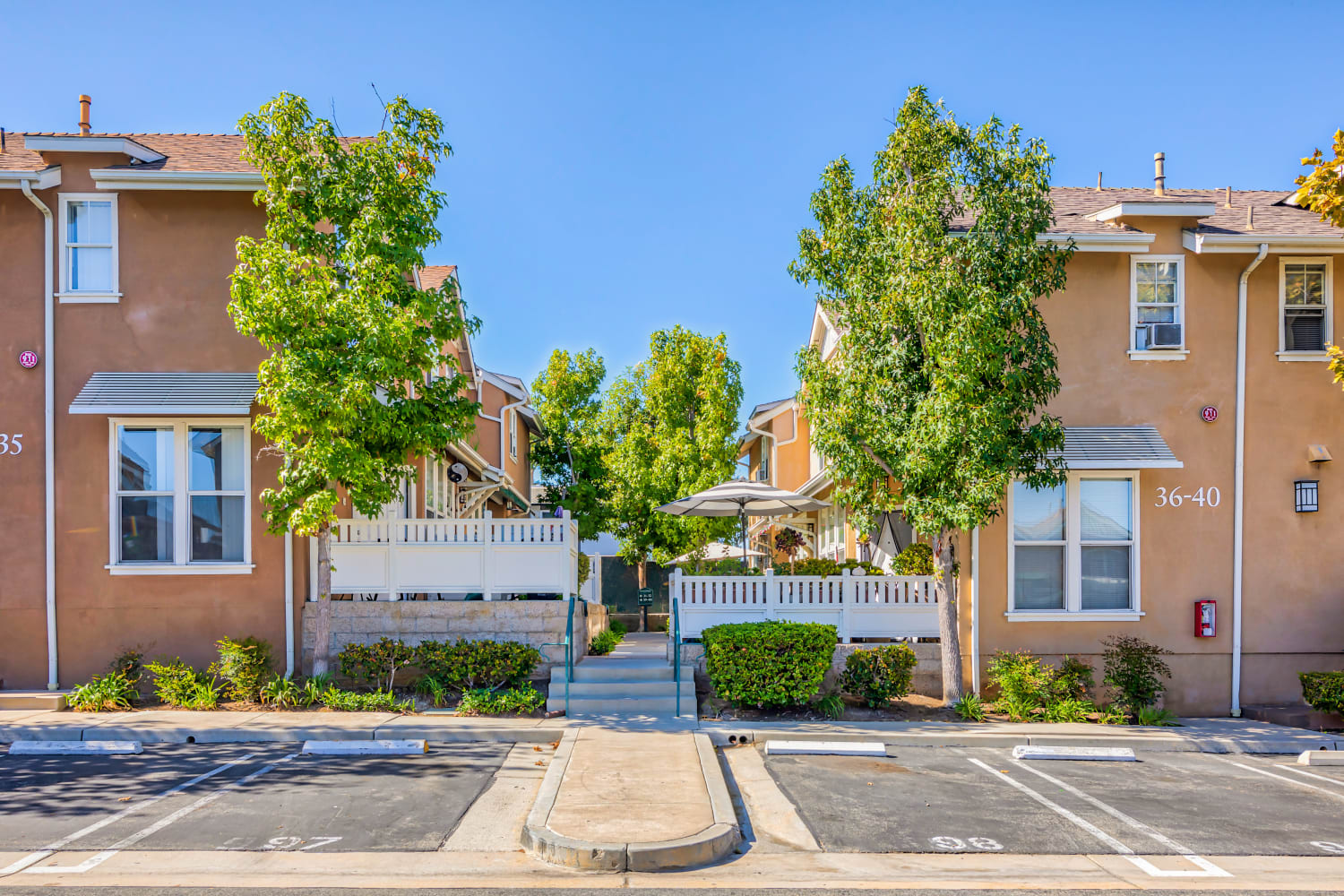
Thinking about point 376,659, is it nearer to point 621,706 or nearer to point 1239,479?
point 621,706

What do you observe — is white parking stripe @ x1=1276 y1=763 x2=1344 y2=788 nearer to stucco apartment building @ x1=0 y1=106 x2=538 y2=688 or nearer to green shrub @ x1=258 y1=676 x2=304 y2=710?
green shrub @ x1=258 y1=676 x2=304 y2=710

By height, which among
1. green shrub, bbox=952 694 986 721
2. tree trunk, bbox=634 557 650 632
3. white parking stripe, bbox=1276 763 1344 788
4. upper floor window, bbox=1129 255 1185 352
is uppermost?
upper floor window, bbox=1129 255 1185 352

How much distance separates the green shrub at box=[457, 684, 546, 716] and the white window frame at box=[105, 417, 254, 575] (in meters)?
3.64

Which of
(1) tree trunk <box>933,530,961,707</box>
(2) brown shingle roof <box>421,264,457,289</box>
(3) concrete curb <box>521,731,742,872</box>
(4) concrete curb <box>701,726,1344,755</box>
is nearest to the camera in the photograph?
(3) concrete curb <box>521,731,742,872</box>

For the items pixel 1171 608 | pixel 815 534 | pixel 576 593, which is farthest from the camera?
pixel 815 534

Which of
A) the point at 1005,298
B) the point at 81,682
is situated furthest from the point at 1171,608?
the point at 81,682

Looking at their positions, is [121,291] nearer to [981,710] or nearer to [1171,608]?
[981,710]

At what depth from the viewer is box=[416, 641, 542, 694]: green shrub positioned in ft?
40.4

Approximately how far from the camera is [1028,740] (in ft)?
36.3

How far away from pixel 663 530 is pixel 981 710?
15370 millimetres

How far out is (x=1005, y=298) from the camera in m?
11.8

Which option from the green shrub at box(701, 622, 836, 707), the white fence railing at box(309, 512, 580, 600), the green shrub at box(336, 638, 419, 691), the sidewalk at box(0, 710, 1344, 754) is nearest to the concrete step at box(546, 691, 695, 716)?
the sidewalk at box(0, 710, 1344, 754)

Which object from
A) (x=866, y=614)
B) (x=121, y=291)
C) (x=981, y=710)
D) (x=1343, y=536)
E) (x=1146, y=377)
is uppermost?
(x=121, y=291)

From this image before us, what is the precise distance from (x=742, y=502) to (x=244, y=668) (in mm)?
7789
